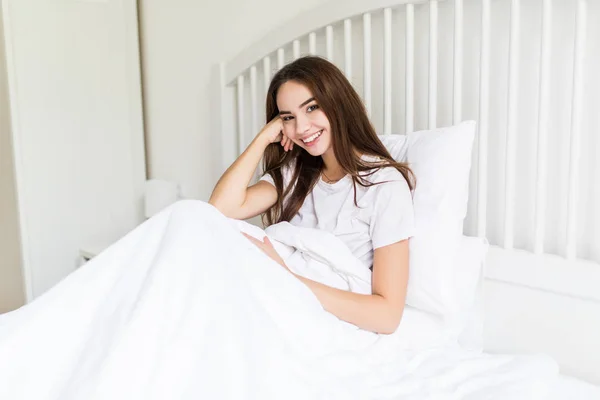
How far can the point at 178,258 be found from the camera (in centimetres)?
94

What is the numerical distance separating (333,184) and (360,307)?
1.11 feet

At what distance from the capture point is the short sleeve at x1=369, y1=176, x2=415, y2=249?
119 cm

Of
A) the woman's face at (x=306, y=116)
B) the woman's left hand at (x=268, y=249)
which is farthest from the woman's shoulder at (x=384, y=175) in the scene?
the woman's left hand at (x=268, y=249)

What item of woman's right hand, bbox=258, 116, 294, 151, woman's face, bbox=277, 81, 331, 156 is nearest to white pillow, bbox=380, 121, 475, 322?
woman's face, bbox=277, 81, 331, 156

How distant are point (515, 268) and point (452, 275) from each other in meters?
0.15

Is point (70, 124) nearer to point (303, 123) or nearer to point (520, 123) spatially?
point (303, 123)

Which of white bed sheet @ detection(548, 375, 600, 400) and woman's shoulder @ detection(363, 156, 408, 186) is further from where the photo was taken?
woman's shoulder @ detection(363, 156, 408, 186)

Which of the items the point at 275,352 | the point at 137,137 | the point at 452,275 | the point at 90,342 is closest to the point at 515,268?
the point at 452,275

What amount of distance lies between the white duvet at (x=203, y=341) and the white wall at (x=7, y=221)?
125 centimetres

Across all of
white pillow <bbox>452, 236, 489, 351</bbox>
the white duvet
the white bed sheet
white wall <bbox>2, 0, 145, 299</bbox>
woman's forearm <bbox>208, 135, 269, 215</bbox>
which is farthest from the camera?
white wall <bbox>2, 0, 145, 299</bbox>

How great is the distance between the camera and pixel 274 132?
1435 mm

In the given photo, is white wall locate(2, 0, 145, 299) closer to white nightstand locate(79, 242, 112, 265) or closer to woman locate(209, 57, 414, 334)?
white nightstand locate(79, 242, 112, 265)

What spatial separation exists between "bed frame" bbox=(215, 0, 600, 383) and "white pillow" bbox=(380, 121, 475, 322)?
76 mm

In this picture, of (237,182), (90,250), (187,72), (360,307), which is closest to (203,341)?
(360,307)
